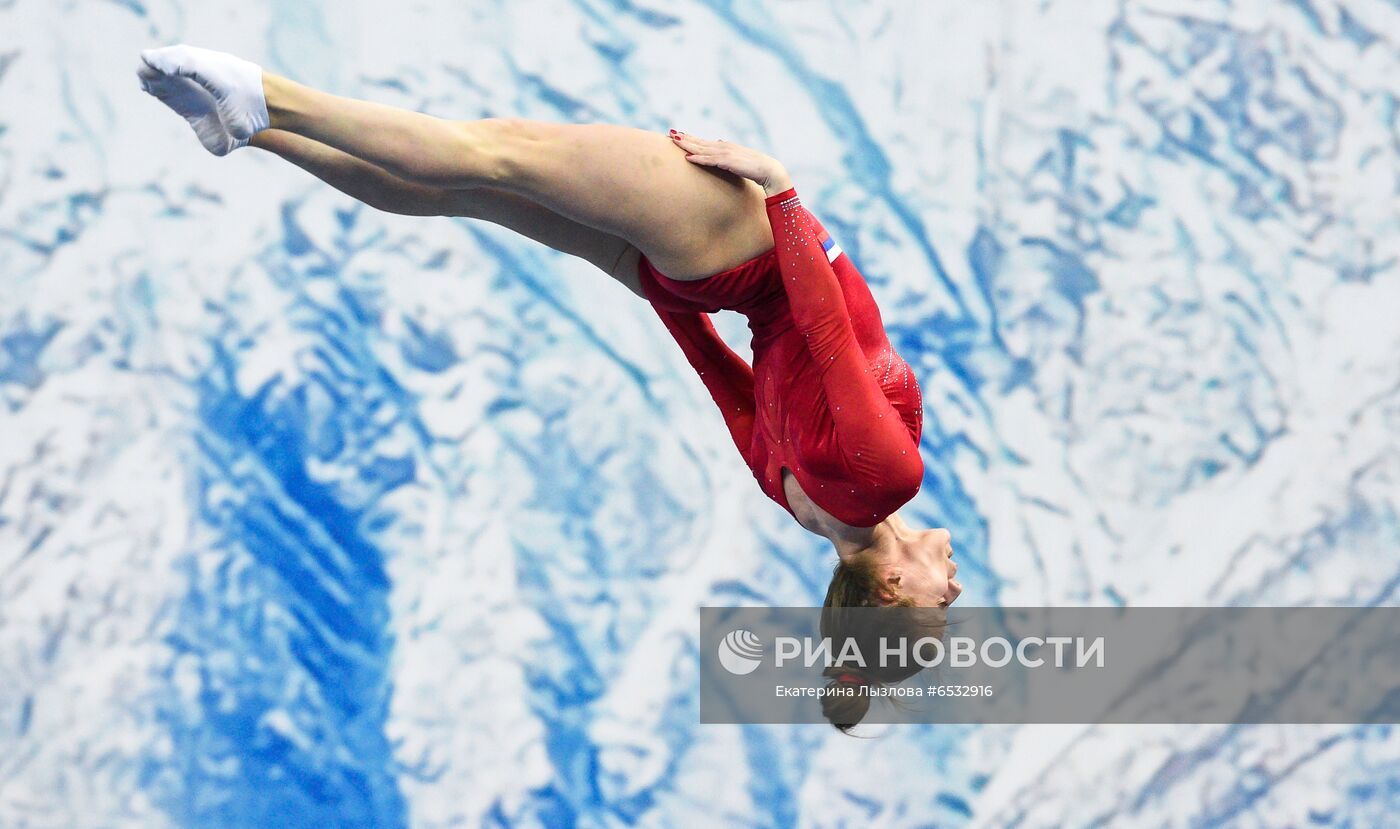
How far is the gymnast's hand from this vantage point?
222 centimetres

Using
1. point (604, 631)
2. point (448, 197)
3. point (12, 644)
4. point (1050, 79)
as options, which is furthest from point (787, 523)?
point (12, 644)

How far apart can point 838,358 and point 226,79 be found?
1.03 meters

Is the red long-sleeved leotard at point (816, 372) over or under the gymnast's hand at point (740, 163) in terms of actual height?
under

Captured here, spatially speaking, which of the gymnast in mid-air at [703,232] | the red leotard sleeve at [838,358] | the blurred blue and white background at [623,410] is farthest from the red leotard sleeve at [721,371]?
the blurred blue and white background at [623,410]

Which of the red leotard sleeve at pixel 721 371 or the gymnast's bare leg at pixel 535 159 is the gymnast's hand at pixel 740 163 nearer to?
the gymnast's bare leg at pixel 535 159

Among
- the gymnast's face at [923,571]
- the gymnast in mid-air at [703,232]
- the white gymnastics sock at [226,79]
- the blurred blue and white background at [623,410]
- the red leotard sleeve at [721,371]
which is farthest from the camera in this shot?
the blurred blue and white background at [623,410]

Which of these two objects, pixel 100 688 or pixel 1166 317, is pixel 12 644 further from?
pixel 1166 317

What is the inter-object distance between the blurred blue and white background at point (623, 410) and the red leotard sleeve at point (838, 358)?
183 centimetres

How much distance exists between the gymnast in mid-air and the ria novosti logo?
1.51 meters

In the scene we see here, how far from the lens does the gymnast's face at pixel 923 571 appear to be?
2.46 m

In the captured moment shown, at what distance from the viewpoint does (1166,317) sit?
4.12 meters

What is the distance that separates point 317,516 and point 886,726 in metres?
1.79

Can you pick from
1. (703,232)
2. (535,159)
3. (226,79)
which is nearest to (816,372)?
(703,232)

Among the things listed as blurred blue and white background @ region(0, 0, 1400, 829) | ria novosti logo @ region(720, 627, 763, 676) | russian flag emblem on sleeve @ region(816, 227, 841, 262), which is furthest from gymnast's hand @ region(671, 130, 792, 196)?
ria novosti logo @ region(720, 627, 763, 676)
